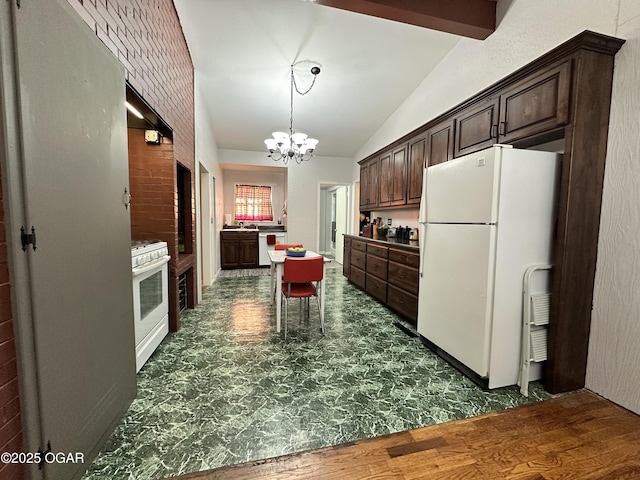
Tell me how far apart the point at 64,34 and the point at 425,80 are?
3.76 m

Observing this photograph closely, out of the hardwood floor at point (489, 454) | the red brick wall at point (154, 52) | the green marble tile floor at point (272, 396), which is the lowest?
the green marble tile floor at point (272, 396)

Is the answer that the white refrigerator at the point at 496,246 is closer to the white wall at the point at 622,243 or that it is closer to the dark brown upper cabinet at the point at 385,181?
the white wall at the point at 622,243

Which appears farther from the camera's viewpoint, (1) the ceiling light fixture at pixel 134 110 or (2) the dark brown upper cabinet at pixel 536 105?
(1) the ceiling light fixture at pixel 134 110

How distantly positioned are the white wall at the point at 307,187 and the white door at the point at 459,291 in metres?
4.11

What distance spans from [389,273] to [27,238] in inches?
124

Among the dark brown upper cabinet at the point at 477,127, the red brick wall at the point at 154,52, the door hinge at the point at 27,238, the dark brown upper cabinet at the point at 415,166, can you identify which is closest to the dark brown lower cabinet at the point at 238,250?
the red brick wall at the point at 154,52

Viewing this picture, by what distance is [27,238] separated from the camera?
91 centimetres

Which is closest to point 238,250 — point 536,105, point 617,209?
point 536,105

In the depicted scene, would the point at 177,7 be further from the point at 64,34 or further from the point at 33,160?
the point at 33,160

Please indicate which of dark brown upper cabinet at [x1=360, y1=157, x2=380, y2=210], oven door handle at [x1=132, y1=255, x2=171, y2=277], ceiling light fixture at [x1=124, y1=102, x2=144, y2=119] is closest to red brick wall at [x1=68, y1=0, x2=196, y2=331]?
ceiling light fixture at [x1=124, y1=102, x2=144, y2=119]

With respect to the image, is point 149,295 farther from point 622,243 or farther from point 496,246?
point 622,243

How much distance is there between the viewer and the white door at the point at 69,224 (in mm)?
914

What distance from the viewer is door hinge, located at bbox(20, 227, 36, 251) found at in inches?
35.3

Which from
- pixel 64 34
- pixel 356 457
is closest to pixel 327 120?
pixel 64 34
